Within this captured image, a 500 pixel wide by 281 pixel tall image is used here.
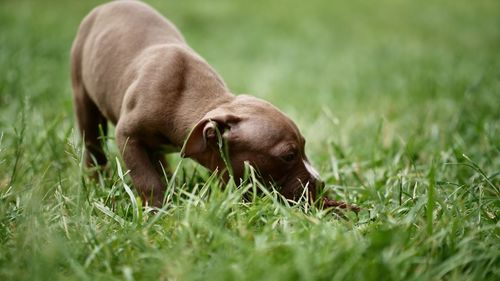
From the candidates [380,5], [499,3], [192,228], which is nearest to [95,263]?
[192,228]

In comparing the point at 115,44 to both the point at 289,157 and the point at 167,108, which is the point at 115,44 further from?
the point at 289,157

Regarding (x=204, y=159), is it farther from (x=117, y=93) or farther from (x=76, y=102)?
(x=76, y=102)

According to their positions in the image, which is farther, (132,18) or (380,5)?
(380,5)

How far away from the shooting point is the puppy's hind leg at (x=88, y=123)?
189 inches

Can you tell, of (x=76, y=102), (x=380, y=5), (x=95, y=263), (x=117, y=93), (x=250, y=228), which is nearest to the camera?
(x=95, y=263)

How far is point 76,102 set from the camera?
16.0ft

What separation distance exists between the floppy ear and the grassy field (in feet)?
0.70

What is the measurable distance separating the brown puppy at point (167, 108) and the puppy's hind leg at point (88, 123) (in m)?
0.16

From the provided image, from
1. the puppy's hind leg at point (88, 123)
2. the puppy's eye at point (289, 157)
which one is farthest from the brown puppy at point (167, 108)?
the puppy's hind leg at point (88, 123)

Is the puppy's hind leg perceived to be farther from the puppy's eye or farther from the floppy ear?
the puppy's eye

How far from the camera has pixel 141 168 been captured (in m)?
3.64

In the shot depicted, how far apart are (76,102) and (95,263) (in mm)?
2598

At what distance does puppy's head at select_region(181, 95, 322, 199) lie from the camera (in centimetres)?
329

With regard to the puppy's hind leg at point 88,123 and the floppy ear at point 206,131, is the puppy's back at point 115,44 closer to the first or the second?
the puppy's hind leg at point 88,123
